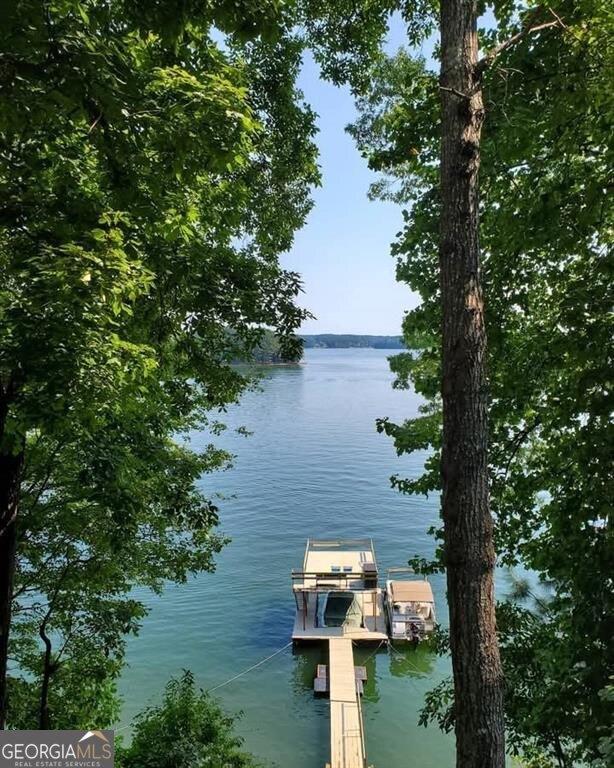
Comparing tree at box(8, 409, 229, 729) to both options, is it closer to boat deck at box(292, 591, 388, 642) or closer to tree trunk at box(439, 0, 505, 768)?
tree trunk at box(439, 0, 505, 768)

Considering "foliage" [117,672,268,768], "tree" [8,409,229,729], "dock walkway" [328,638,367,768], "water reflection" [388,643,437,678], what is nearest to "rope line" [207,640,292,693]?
"dock walkway" [328,638,367,768]

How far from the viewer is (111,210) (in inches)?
181

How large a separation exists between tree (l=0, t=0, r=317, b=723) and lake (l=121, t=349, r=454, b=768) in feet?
38.1

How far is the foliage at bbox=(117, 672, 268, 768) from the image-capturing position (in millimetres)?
10047

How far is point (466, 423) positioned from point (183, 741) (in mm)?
9654

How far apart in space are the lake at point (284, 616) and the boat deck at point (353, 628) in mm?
506

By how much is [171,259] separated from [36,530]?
16.3 feet

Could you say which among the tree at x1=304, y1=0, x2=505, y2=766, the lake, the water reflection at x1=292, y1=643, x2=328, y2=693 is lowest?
the water reflection at x1=292, y1=643, x2=328, y2=693

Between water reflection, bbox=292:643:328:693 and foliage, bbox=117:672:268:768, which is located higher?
foliage, bbox=117:672:268:768

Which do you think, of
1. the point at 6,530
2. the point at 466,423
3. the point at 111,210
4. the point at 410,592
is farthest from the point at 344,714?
the point at 111,210

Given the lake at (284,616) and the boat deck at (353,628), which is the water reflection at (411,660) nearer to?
the lake at (284,616)

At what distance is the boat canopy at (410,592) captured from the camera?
2006 centimetres

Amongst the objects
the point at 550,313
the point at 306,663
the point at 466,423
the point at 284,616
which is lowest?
the point at 306,663

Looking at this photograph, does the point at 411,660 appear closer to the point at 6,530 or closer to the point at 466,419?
the point at 6,530
